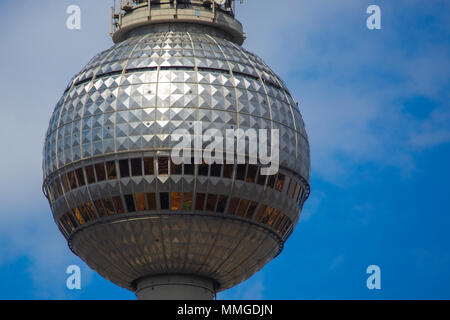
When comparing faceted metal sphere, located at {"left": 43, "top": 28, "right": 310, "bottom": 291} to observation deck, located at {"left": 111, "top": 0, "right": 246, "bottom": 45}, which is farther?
observation deck, located at {"left": 111, "top": 0, "right": 246, "bottom": 45}

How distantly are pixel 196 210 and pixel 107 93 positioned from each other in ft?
31.1

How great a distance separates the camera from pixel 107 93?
97.8 m

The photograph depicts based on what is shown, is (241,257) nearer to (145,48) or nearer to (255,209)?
(255,209)

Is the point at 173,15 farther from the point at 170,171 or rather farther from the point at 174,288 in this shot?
the point at 174,288

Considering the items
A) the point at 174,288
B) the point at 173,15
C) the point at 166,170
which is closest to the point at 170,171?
the point at 166,170

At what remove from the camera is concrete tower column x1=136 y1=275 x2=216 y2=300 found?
323 feet

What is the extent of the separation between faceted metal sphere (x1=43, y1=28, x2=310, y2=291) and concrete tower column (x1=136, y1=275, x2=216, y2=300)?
1.75 ft

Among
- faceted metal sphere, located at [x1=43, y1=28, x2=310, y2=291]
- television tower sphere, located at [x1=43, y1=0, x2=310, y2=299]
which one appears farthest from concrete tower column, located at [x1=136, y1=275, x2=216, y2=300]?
faceted metal sphere, located at [x1=43, y1=28, x2=310, y2=291]

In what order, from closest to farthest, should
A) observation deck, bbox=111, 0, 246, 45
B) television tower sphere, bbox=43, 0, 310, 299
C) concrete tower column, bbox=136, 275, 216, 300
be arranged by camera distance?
television tower sphere, bbox=43, 0, 310, 299
concrete tower column, bbox=136, 275, 216, 300
observation deck, bbox=111, 0, 246, 45

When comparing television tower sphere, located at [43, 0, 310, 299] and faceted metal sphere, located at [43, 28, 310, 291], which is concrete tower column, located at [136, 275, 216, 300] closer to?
television tower sphere, located at [43, 0, 310, 299]

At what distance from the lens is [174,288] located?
9862 centimetres

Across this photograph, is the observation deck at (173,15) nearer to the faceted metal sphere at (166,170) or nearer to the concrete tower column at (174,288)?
the faceted metal sphere at (166,170)

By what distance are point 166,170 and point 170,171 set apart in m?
0.25
